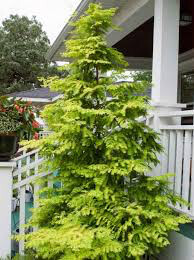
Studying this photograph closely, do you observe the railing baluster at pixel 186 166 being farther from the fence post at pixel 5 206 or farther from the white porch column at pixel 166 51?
the fence post at pixel 5 206

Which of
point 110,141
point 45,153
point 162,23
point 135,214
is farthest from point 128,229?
point 162,23

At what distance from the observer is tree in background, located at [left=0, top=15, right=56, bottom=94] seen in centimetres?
3078

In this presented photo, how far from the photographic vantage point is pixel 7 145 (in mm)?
3770

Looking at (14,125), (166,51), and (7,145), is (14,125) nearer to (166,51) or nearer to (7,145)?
(7,145)

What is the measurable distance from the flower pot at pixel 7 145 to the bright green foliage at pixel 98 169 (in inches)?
19.6

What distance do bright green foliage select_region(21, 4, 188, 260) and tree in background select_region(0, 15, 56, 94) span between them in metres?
27.4

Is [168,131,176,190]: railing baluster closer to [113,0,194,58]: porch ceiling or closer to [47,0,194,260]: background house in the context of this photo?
[47,0,194,260]: background house

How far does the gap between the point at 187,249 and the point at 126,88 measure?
145 centimetres

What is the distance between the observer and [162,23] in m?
3.69

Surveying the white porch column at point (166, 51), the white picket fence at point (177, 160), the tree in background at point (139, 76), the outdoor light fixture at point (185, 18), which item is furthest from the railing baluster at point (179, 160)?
the outdoor light fixture at point (185, 18)

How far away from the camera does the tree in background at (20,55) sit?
30.8 m

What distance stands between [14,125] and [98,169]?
1201 mm

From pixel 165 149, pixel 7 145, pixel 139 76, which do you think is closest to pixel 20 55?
pixel 139 76

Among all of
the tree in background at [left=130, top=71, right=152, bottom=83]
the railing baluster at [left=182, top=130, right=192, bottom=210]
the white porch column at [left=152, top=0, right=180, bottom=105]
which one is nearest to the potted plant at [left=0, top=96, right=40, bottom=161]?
the tree in background at [left=130, top=71, right=152, bottom=83]
